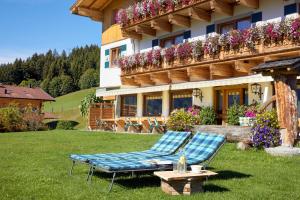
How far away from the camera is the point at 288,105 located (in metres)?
11.2

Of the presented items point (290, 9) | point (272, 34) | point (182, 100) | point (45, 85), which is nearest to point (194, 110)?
point (182, 100)

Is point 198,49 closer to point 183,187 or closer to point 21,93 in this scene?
point 183,187

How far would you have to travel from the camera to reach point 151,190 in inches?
277

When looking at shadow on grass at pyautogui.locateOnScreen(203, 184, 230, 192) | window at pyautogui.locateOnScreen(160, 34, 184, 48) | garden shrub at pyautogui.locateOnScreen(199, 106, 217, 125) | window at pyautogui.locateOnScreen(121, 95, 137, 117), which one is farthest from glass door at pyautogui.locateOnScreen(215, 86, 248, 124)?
shadow on grass at pyautogui.locateOnScreen(203, 184, 230, 192)

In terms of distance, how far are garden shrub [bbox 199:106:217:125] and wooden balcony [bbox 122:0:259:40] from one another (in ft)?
14.8

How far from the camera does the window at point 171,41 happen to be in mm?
22281

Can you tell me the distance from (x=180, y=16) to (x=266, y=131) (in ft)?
35.2

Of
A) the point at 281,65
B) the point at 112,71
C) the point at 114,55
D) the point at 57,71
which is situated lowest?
the point at 281,65

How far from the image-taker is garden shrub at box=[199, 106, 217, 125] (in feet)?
61.3

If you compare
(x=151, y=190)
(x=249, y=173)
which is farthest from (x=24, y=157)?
(x=249, y=173)

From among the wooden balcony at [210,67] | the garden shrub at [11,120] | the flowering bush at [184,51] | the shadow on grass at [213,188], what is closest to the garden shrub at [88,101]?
the garden shrub at [11,120]

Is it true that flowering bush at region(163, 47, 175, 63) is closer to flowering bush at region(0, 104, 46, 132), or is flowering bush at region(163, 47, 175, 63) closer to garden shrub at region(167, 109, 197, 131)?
garden shrub at region(167, 109, 197, 131)

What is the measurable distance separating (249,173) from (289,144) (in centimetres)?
321

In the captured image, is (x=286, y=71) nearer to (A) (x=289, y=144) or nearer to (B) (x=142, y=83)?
(A) (x=289, y=144)
